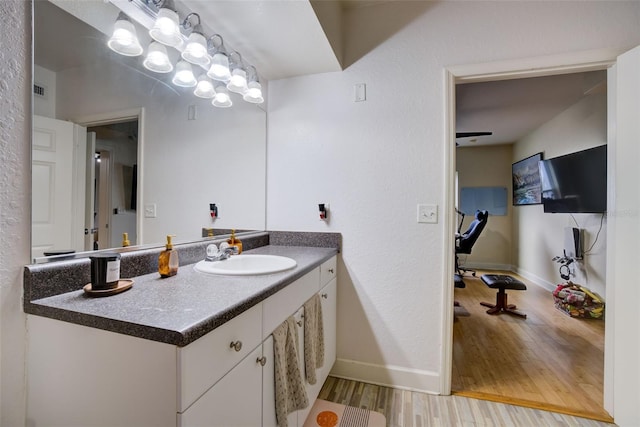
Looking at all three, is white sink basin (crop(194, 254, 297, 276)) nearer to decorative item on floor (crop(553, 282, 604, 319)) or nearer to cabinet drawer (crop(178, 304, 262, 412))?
cabinet drawer (crop(178, 304, 262, 412))

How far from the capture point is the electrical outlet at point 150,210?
1.30 meters

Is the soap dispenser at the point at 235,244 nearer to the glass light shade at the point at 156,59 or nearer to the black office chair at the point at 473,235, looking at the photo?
the glass light shade at the point at 156,59

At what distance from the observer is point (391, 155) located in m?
1.77

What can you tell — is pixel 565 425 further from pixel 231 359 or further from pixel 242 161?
pixel 242 161

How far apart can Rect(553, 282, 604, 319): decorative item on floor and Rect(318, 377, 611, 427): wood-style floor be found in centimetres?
187

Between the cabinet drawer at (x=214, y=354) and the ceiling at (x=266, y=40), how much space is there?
101 centimetres

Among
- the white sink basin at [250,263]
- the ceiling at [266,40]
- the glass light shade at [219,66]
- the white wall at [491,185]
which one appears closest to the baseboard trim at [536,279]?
the white wall at [491,185]

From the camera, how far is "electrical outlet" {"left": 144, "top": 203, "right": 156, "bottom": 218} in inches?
51.3

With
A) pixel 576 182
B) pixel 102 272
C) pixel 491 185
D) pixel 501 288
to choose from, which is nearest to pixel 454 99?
pixel 102 272

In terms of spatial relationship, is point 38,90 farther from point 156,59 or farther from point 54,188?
point 156,59

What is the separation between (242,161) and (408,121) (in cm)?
109

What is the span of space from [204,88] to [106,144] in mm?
642

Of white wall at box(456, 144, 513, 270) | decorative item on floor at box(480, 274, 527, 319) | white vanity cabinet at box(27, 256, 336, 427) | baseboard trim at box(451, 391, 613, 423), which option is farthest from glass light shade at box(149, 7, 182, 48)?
white wall at box(456, 144, 513, 270)

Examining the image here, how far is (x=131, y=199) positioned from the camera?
1.24 meters
